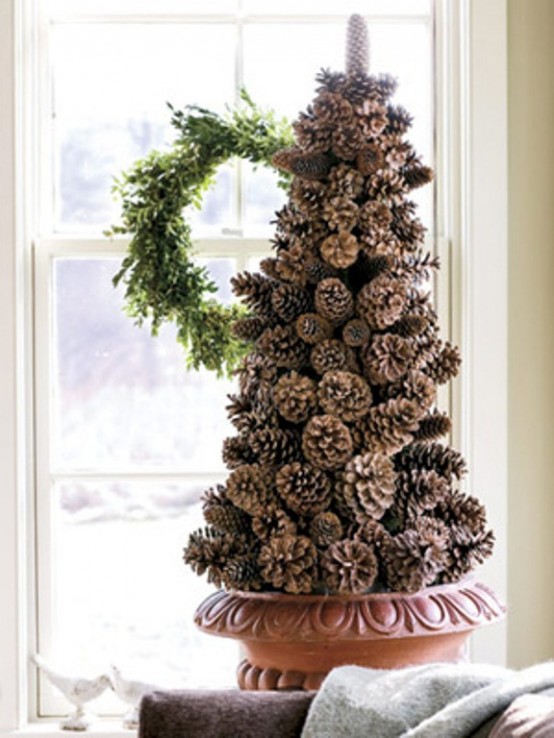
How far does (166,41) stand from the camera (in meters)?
3.32

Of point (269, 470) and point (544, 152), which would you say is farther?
point (544, 152)

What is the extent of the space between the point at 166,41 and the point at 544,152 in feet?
3.03

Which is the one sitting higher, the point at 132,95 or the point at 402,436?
the point at 132,95

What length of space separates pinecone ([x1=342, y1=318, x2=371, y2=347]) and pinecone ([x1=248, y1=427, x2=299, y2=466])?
194 mm

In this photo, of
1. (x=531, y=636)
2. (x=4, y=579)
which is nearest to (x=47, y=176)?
(x=4, y=579)

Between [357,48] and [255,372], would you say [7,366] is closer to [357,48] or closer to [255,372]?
[255,372]

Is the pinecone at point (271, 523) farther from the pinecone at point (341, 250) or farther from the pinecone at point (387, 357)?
the pinecone at point (341, 250)

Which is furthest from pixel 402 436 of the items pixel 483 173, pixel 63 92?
pixel 63 92

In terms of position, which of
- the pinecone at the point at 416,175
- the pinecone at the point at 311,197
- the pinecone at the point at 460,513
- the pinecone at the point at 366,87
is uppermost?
the pinecone at the point at 366,87

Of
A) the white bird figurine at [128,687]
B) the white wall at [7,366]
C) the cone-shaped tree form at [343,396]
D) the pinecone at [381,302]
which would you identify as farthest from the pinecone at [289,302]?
the white bird figurine at [128,687]

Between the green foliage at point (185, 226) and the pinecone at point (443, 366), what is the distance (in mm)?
664

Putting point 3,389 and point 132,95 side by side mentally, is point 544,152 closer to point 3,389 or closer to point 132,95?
point 132,95

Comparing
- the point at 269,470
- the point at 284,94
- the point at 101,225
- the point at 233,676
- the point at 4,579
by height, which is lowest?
the point at 233,676

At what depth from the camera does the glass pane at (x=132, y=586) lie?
329 centimetres
